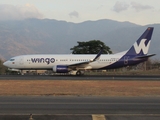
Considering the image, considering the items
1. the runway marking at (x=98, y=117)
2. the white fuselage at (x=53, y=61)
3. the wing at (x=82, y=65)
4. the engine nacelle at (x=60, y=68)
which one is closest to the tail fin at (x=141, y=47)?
the white fuselage at (x=53, y=61)

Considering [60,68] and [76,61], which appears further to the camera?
[76,61]

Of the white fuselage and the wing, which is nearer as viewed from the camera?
the wing

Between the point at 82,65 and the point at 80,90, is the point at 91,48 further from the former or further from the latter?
the point at 80,90

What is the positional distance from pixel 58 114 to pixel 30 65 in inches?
1326

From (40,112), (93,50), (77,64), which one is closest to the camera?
(40,112)

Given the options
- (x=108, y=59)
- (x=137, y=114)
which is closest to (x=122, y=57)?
(x=108, y=59)

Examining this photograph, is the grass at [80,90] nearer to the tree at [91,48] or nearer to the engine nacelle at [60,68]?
the engine nacelle at [60,68]

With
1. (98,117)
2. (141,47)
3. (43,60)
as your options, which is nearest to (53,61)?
(43,60)

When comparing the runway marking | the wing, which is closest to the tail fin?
the wing

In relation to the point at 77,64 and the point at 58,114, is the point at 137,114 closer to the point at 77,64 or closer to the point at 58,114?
the point at 58,114

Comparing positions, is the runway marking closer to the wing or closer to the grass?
the grass

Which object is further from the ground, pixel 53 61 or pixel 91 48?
pixel 91 48

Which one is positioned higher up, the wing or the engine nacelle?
the wing

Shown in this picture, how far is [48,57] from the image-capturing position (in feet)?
146
